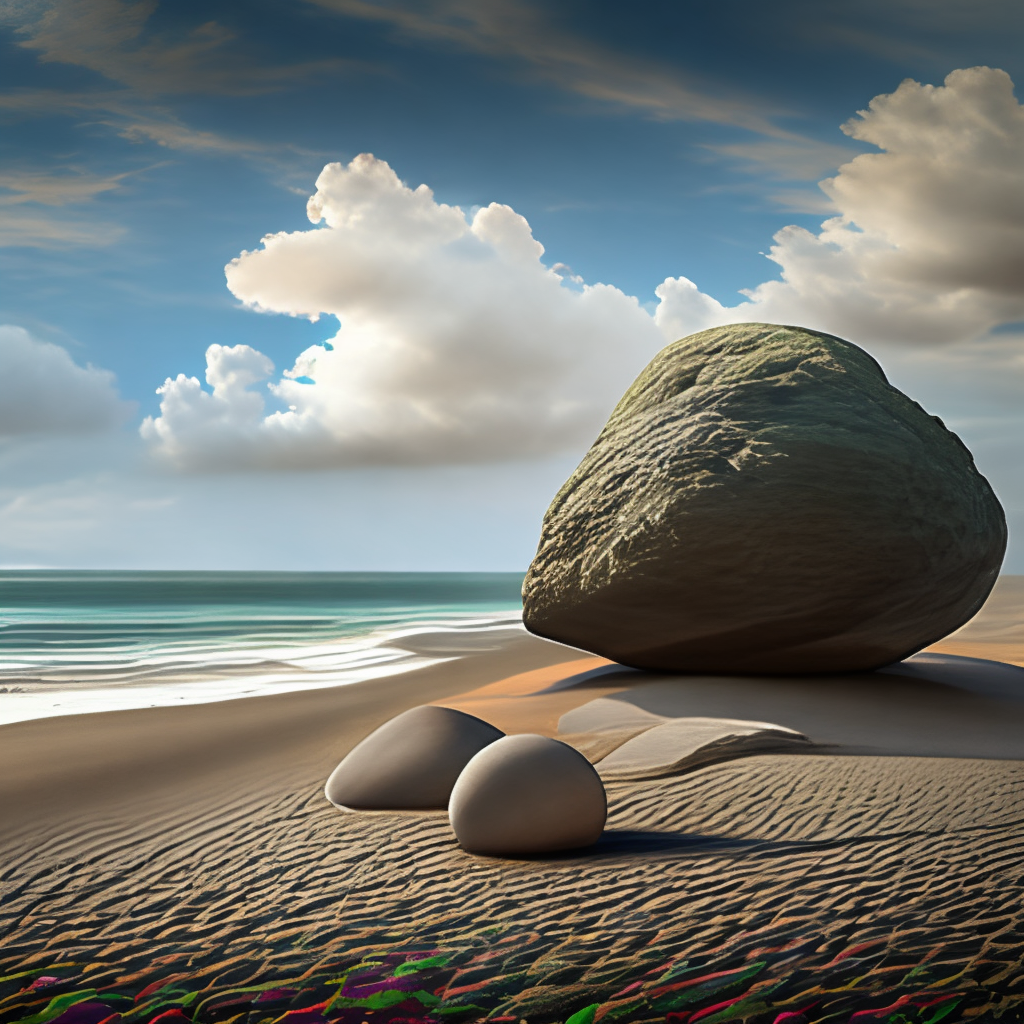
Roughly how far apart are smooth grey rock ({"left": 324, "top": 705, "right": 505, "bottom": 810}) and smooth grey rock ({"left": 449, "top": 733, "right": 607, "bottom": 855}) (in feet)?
3.53

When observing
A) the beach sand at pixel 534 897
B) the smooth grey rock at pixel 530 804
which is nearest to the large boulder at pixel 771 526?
the beach sand at pixel 534 897

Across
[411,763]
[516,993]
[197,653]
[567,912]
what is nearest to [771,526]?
[411,763]

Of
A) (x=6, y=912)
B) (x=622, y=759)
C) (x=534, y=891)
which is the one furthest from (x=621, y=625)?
(x=6, y=912)

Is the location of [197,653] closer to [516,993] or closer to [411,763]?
[411,763]

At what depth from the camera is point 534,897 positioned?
4.38m

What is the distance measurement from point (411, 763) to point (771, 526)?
13.0 ft

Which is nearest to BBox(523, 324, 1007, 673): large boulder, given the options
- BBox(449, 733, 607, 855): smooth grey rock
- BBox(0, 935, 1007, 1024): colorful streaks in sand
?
BBox(449, 733, 607, 855): smooth grey rock

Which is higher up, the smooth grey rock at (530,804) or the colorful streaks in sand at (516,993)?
the smooth grey rock at (530,804)

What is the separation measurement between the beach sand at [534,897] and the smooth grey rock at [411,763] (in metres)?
0.24

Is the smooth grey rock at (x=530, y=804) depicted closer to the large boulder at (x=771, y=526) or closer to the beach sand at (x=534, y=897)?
the beach sand at (x=534, y=897)

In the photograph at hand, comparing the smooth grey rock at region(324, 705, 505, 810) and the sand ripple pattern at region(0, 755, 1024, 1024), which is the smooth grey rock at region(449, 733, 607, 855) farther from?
the smooth grey rock at region(324, 705, 505, 810)

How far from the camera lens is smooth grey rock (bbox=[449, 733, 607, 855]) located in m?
5.00

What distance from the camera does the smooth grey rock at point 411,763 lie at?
6234mm

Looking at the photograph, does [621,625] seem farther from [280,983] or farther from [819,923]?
[280,983]
